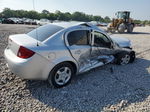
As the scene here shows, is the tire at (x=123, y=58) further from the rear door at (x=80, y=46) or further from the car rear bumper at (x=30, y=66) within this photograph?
the car rear bumper at (x=30, y=66)

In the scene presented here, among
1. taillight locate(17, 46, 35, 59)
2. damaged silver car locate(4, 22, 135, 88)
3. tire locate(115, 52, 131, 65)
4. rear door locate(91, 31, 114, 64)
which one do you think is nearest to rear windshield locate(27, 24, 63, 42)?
damaged silver car locate(4, 22, 135, 88)

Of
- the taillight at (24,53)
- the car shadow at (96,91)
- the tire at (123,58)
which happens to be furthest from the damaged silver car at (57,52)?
the tire at (123,58)

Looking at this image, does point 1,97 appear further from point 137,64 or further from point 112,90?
point 137,64

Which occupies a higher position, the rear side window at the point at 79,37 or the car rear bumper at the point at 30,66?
the rear side window at the point at 79,37

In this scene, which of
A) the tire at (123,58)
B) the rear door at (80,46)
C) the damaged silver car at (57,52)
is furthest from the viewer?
the tire at (123,58)

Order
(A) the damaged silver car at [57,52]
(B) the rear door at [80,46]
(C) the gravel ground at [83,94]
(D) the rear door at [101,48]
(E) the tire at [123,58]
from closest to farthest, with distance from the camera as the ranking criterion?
(C) the gravel ground at [83,94], (A) the damaged silver car at [57,52], (B) the rear door at [80,46], (D) the rear door at [101,48], (E) the tire at [123,58]

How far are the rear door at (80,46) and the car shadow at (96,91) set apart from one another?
1.67 feet

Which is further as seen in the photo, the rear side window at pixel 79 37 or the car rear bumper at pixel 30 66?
the rear side window at pixel 79 37

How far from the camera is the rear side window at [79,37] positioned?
405 centimetres

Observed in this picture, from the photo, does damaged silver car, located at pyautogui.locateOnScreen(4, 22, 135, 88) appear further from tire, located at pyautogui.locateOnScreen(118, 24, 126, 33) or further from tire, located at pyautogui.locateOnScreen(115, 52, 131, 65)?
tire, located at pyautogui.locateOnScreen(118, 24, 126, 33)

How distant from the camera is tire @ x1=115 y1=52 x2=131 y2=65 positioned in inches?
225

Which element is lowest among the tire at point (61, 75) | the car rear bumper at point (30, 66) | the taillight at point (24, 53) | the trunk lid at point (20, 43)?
the tire at point (61, 75)

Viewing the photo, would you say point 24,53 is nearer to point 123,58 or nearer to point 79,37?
point 79,37

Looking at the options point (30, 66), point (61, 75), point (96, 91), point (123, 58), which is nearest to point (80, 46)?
point (61, 75)
